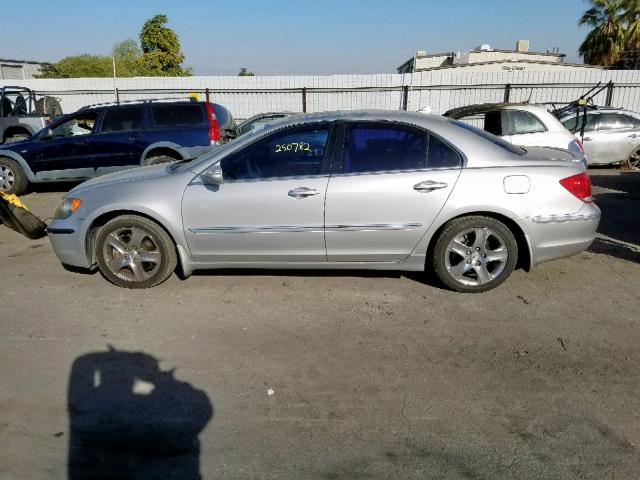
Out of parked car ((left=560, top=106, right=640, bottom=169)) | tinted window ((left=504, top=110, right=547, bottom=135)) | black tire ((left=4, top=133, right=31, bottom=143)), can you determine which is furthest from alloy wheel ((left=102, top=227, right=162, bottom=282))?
parked car ((left=560, top=106, right=640, bottom=169))

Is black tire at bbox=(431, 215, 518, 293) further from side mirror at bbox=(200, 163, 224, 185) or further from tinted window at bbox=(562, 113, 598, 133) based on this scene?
tinted window at bbox=(562, 113, 598, 133)

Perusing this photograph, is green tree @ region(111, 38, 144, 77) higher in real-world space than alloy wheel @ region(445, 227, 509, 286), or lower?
higher

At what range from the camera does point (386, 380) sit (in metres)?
2.91

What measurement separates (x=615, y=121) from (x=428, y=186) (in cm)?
858

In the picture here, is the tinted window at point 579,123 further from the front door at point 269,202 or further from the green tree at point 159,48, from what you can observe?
the green tree at point 159,48

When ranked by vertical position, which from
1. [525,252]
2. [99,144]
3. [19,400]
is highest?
[99,144]

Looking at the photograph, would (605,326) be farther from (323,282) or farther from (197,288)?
(197,288)

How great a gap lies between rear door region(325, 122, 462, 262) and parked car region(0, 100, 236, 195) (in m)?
4.96

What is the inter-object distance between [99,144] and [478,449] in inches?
324

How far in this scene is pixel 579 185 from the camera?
3.99 m

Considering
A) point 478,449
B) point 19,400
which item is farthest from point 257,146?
point 478,449

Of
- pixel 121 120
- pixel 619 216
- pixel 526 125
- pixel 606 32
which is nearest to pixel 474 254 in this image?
pixel 619 216

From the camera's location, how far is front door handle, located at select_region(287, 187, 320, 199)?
3920 mm

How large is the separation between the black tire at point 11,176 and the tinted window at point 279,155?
21.4ft
